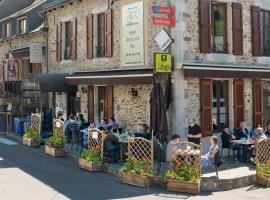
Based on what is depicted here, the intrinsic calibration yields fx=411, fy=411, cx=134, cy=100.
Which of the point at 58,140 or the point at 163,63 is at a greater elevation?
the point at 163,63

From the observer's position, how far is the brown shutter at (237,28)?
15070 mm

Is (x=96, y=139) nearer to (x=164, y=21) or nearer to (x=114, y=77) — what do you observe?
(x=114, y=77)

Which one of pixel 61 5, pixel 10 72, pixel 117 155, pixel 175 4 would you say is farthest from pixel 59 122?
pixel 10 72

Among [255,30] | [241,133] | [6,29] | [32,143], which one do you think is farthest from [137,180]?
[6,29]

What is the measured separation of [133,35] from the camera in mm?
14734

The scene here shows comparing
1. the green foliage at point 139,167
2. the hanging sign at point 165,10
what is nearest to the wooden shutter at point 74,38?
the hanging sign at point 165,10

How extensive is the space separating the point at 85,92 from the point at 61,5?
169 inches

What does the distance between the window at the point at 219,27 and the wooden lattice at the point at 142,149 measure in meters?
5.64

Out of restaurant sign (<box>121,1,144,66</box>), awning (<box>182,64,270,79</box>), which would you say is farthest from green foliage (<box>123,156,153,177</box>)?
restaurant sign (<box>121,1,144,66</box>)

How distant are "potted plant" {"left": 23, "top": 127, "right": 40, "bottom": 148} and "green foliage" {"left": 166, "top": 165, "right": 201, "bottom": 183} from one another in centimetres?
764

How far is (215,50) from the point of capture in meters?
14.8

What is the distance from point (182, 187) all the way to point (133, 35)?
6.66m

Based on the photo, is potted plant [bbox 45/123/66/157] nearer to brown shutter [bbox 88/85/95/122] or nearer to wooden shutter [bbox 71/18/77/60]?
brown shutter [bbox 88/85/95/122]

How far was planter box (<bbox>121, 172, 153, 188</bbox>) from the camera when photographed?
10.4 metres
